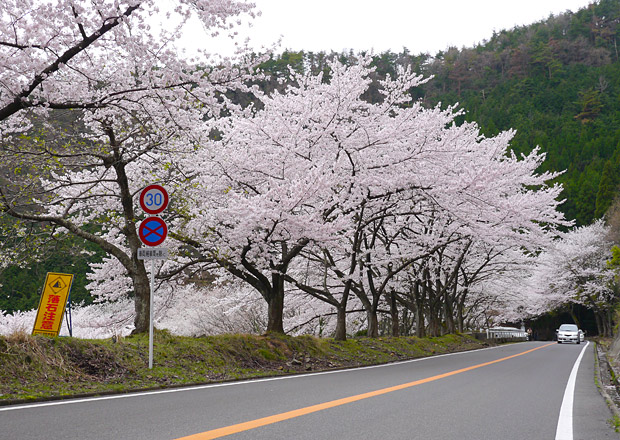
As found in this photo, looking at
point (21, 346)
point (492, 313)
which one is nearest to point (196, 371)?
point (21, 346)

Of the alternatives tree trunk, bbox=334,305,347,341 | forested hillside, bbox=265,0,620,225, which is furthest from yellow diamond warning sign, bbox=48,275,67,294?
forested hillside, bbox=265,0,620,225

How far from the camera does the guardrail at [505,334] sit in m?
38.4

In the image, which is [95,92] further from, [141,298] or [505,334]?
[505,334]

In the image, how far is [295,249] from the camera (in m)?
14.6

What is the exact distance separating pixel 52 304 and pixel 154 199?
2.40 meters

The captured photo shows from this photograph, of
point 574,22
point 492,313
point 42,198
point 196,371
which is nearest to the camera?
point 196,371

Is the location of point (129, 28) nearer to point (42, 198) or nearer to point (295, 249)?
point (42, 198)

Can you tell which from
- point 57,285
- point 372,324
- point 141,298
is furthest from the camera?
point 372,324

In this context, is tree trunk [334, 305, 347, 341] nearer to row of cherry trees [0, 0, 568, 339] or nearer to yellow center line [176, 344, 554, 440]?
row of cherry trees [0, 0, 568, 339]

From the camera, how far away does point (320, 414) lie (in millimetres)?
5754

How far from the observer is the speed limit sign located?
30.5ft

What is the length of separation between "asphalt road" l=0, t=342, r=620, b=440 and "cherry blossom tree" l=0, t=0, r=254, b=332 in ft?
15.2

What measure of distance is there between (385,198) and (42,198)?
9282mm

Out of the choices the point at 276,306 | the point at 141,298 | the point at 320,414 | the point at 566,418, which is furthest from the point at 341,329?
the point at 320,414
